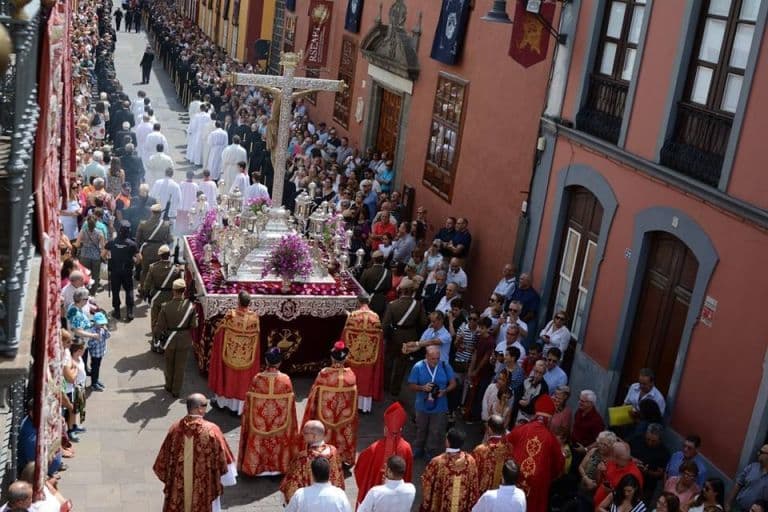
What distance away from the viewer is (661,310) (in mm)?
10914

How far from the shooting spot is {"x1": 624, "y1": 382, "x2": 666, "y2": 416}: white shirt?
1030cm

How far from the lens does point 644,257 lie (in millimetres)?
11188

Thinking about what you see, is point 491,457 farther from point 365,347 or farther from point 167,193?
point 167,193

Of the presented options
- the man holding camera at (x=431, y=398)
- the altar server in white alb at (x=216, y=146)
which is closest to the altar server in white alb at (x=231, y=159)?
the altar server in white alb at (x=216, y=146)

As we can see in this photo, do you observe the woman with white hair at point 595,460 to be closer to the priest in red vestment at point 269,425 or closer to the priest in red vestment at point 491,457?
the priest in red vestment at point 491,457

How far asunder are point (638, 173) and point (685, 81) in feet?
3.79

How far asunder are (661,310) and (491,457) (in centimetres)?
317

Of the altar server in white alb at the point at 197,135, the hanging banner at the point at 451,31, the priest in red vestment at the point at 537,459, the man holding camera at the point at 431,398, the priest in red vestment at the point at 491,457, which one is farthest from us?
the altar server in white alb at the point at 197,135

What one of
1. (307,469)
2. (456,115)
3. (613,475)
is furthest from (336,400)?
(456,115)

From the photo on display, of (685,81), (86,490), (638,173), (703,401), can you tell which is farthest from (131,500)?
(685,81)

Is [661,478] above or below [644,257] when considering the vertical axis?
below

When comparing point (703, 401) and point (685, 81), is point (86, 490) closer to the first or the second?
point (703, 401)

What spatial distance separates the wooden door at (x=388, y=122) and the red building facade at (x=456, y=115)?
2 cm

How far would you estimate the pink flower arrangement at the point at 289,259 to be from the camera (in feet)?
41.3
